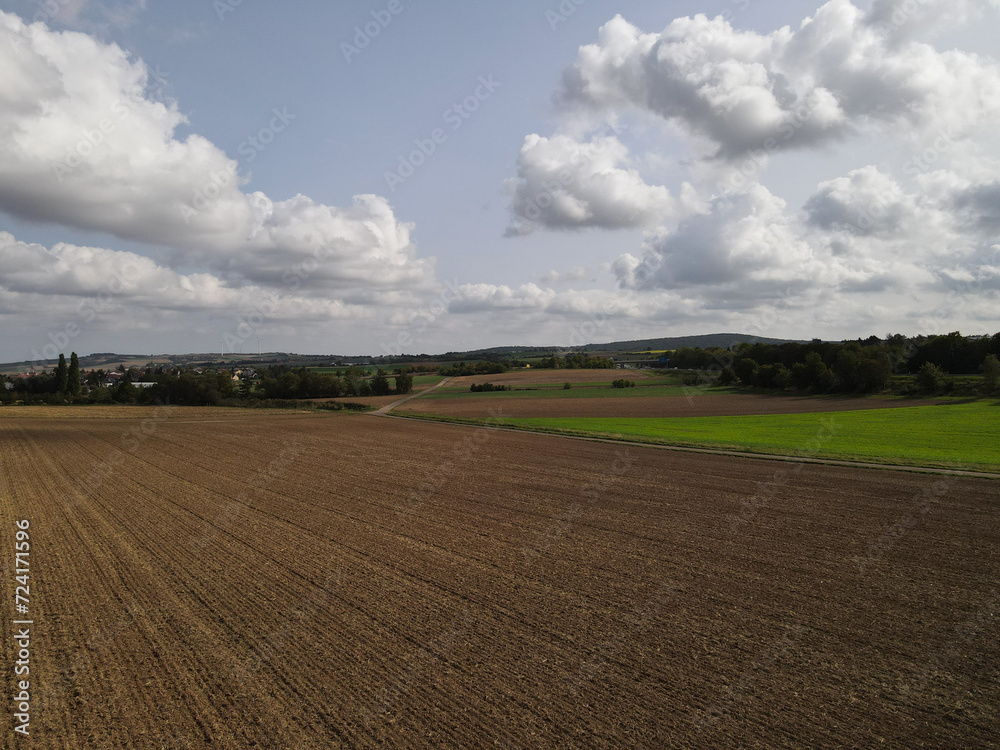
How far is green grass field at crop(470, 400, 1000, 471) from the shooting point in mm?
28703

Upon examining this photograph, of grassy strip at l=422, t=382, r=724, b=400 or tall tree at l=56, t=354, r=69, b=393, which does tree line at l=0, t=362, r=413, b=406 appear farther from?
grassy strip at l=422, t=382, r=724, b=400

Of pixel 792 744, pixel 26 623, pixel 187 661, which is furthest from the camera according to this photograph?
pixel 26 623

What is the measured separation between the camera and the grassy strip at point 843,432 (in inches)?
1126

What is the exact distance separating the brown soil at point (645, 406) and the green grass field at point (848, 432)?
6.02 metres

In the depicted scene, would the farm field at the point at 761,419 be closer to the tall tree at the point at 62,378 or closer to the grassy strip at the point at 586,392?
the grassy strip at the point at 586,392

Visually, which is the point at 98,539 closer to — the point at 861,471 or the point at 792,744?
the point at 792,744

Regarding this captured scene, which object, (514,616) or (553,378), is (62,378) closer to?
(553,378)

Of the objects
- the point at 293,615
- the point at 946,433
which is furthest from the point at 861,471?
the point at 293,615

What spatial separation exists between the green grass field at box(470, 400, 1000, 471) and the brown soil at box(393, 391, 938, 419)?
237 inches

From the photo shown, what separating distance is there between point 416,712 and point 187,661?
368 centimetres

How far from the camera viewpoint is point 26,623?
9.48 metres

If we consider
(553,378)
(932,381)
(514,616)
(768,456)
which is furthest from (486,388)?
(514,616)

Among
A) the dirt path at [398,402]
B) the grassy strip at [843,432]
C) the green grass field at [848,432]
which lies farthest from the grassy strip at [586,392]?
the green grass field at [848,432]

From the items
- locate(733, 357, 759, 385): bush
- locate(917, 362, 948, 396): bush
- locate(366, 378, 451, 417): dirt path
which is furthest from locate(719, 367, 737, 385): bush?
locate(366, 378, 451, 417): dirt path
